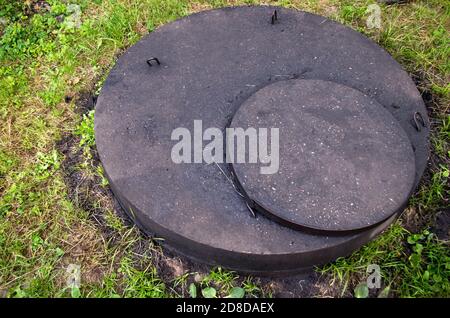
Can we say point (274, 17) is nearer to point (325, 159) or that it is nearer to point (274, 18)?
point (274, 18)

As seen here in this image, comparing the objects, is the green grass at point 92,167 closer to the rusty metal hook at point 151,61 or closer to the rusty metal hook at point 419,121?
the rusty metal hook at point 419,121

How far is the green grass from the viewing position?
2.28 meters

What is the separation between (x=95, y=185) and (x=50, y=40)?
1.51 m

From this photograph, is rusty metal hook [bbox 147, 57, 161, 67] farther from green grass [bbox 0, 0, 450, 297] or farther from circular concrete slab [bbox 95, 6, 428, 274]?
green grass [bbox 0, 0, 450, 297]

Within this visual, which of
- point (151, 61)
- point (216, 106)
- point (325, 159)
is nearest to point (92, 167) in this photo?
point (151, 61)

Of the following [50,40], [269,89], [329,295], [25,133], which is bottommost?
[329,295]

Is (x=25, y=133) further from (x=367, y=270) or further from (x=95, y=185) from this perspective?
(x=367, y=270)

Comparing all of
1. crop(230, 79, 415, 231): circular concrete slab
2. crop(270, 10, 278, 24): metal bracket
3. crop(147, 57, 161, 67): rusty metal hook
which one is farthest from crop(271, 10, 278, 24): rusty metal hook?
crop(147, 57, 161, 67): rusty metal hook

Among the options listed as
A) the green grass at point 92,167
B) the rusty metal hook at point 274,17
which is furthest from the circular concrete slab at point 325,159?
the rusty metal hook at point 274,17

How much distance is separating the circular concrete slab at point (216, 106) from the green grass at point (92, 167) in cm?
20

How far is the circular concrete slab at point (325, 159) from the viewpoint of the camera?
2035 mm

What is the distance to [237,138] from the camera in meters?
2.25

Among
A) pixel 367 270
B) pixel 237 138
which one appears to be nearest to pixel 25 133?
pixel 237 138

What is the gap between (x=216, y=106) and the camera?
2.44 metres
